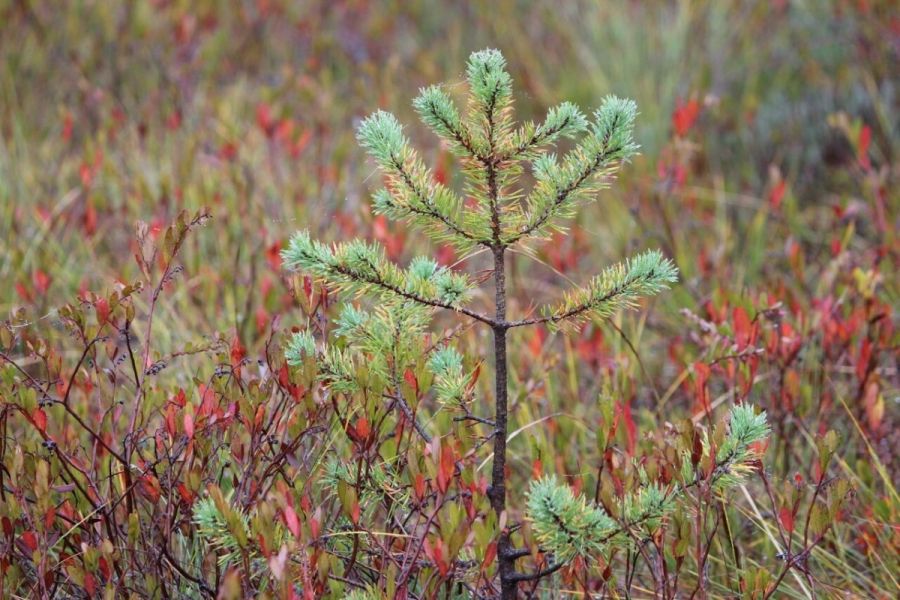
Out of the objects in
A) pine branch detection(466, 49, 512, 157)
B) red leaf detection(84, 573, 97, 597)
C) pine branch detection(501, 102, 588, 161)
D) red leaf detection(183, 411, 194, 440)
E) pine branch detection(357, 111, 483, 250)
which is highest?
pine branch detection(466, 49, 512, 157)

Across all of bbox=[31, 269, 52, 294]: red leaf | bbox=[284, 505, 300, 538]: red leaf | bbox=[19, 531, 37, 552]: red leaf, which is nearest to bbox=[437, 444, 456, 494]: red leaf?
bbox=[284, 505, 300, 538]: red leaf

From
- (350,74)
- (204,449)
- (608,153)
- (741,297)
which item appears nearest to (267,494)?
(204,449)

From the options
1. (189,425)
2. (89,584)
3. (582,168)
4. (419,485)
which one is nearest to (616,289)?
(582,168)

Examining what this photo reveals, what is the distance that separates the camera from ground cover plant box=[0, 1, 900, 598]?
1.85 metres

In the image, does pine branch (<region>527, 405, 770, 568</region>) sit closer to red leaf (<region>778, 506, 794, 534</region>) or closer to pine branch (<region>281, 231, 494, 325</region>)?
red leaf (<region>778, 506, 794, 534</region>)

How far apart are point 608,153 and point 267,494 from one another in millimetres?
943

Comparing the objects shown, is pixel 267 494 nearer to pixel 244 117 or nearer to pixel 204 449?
pixel 204 449

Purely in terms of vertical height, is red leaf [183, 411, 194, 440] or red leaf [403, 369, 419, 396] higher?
red leaf [403, 369, 419, 396]

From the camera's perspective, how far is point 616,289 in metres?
1.84

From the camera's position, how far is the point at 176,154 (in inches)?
183

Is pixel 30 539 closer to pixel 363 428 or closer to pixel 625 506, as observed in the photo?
pixel 363 428

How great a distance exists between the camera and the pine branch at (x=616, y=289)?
5.92ft

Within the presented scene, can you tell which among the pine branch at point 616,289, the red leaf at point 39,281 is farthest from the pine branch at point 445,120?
the red leaf at point 39,281

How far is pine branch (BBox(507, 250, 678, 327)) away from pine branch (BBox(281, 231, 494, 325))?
6.3 inches
